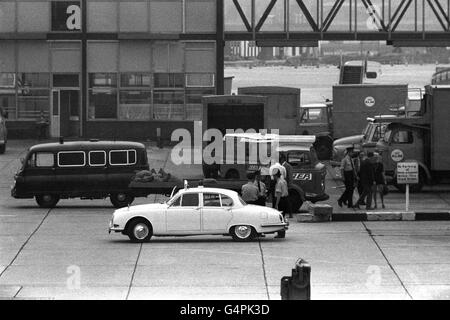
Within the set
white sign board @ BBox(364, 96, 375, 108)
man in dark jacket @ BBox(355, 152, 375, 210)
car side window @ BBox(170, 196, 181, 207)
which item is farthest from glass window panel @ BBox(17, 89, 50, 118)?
car side window @ BBox(170, 196, 181, 207)

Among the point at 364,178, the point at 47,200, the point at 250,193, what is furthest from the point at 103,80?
the point at 250,193

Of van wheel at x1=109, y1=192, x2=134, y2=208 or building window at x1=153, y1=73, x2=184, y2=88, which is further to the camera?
building window at x1=153, y1=73, x2=184, y2=88

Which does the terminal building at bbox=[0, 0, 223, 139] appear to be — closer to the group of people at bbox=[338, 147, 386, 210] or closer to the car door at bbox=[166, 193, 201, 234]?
the group of people at bbox=[338, 147, 386, 210]

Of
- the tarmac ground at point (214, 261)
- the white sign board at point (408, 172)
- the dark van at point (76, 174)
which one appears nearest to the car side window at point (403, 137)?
the white sign board at point (408, 172)

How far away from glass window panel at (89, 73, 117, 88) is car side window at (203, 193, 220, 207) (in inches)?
1125

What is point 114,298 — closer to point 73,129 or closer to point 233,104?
point 233,104

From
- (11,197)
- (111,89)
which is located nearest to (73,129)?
(111,89)

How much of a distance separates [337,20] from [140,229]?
29.8 m

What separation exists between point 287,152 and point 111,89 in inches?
894

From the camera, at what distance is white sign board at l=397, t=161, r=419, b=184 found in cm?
3384

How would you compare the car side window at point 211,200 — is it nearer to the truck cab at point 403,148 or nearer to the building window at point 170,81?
the truck cab at point 403,148

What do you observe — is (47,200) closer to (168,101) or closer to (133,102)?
(133,102)

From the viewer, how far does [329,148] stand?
155 feet

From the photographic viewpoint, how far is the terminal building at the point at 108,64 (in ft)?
179
